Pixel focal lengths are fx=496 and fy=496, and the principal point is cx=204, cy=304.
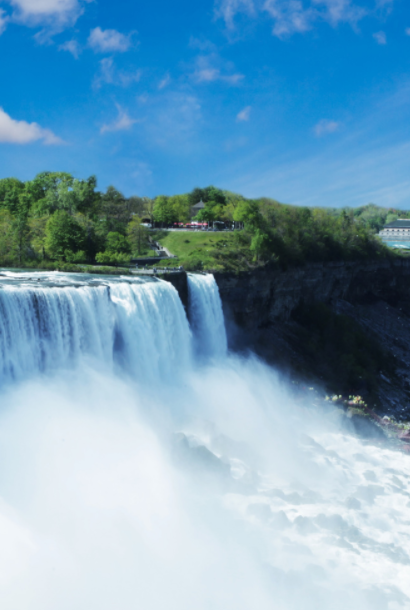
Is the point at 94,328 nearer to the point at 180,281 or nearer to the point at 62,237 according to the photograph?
the point at 180,281

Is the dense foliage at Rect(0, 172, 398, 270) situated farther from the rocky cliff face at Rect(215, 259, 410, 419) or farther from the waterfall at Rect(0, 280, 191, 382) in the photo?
the waterfall at Rect(0, 280, 191, 382)

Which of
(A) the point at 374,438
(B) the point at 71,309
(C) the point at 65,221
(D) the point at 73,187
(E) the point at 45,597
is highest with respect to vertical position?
(D) the point at 73,187

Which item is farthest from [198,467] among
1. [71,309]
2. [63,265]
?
[63,265]

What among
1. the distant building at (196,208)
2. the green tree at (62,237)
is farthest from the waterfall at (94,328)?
the distant building at (196,208)

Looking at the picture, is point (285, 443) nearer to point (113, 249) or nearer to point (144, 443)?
point (144, 443)

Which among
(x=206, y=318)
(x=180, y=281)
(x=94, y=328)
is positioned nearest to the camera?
(x=94, y=328)

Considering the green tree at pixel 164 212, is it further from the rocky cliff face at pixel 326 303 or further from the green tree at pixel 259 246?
the green tree at pixel 259 246

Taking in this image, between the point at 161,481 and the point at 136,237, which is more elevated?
the point at 136,237

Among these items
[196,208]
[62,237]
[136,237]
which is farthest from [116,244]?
[196,208]
